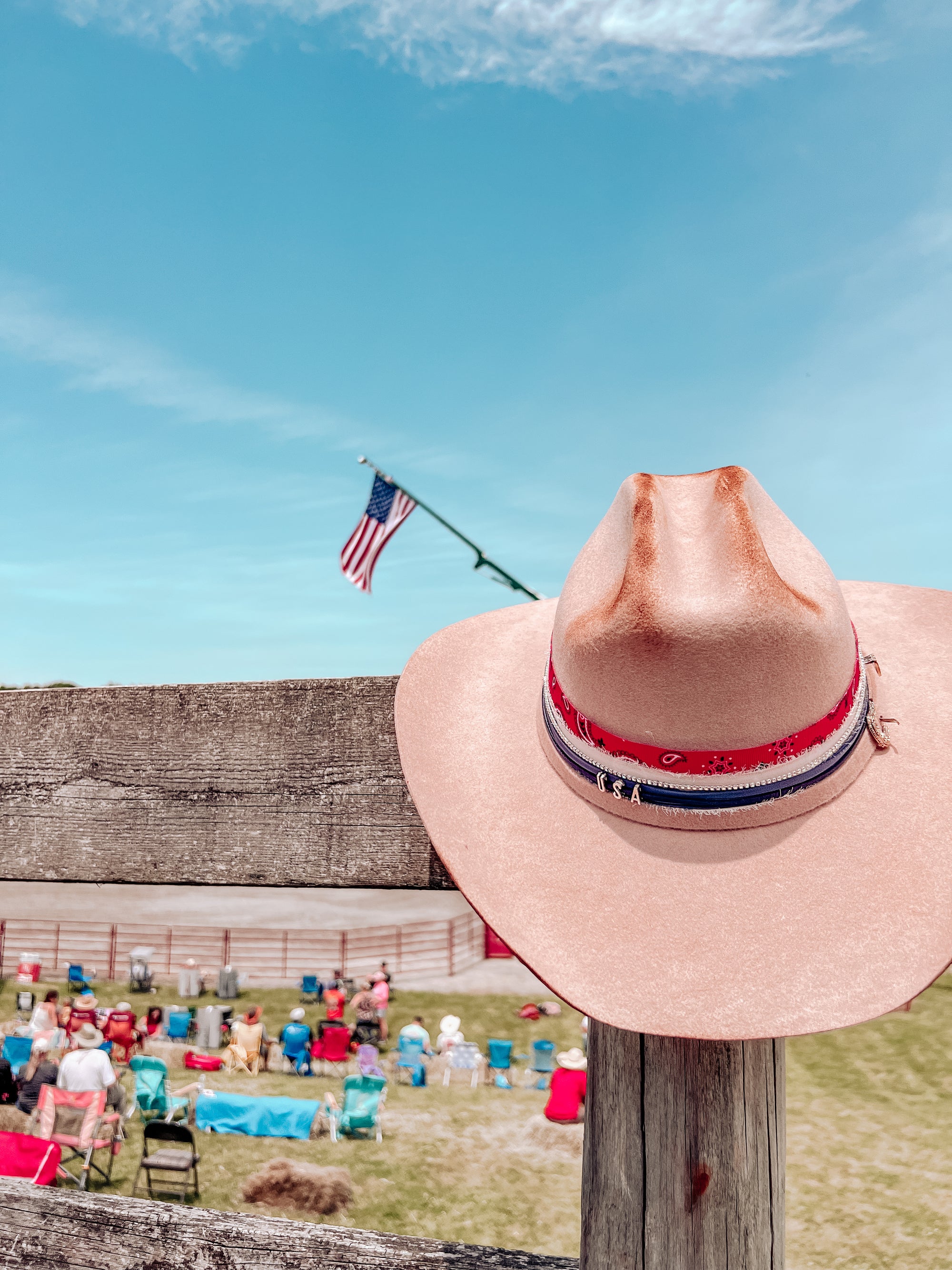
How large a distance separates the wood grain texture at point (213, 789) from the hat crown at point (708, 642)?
586 millimetres

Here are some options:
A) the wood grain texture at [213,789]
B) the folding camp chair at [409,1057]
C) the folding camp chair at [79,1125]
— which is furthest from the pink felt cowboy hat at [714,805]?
the folding camp chair at [409,1057]

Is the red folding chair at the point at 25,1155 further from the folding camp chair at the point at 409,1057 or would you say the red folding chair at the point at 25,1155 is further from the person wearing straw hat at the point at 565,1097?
the folding camp chair at the point at 409,1057

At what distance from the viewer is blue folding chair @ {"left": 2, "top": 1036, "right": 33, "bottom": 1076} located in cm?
1470

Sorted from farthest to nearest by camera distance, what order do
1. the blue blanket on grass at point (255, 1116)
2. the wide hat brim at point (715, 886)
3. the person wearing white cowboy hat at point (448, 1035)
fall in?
the person wearing white cowboy hat at point (448, 1035) → the blue blanket on grass at point (255, 1116) → the wide hat brim at point (715, 886)

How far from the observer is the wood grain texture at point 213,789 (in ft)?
5.56

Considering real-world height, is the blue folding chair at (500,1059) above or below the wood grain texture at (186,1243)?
below

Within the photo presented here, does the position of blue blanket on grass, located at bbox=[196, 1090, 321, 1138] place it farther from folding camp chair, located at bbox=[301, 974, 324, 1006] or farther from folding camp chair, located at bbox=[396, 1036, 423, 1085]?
folding camp chair, located at bbox=[301, 974, 324, 1006]

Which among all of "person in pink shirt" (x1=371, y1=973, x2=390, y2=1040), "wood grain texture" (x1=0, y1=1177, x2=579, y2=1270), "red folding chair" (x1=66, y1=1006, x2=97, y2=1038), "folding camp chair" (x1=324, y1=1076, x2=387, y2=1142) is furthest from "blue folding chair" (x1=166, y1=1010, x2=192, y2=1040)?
"wood grain texture" (x1=0, y1=1177, x2=579, y2=1270)

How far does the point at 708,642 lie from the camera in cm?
114

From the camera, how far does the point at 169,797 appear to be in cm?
183

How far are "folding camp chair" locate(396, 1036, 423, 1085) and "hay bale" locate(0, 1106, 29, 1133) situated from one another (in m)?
5.31

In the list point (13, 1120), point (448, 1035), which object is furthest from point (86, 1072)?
point (448, 1035)

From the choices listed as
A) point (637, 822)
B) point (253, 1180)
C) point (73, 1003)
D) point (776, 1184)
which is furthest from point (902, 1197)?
point (73, 1003)

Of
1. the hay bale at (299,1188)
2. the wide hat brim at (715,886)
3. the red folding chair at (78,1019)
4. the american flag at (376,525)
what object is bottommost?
the hay bale at (299,1188)
